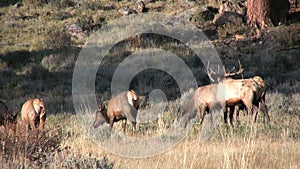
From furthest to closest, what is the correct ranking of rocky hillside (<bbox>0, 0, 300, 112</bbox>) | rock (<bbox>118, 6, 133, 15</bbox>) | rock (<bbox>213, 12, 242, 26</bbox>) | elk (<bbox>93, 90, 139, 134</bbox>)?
rock (<bbox>118, 6, 133, 15</bbox>)
rock (<bbox>213, 12, 242, 26</bbox>)
rocky hillside (<bbox>0, 0, 300, 112</bbox>)
elk (<bbox>93, 90, 139, 134</bbox>)

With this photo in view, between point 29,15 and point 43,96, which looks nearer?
point 43,96

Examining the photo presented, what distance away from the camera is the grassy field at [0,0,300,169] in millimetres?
6559

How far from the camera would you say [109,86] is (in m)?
19.5

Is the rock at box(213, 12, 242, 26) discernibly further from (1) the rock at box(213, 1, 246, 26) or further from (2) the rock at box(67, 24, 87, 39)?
(2) the rock at box(67, 24, 87, 39)

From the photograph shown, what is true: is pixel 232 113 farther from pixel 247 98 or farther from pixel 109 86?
pixel 109 86

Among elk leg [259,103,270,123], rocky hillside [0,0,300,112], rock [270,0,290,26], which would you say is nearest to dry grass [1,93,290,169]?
elk leg [259,103,270,123]

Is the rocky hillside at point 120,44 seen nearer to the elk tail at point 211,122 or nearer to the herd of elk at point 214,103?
the herd of elk at point 214,103

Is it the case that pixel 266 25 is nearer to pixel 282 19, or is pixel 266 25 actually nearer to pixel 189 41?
pixel 282 19

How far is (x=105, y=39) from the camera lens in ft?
92.8

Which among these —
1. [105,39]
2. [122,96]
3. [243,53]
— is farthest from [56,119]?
[105,39]

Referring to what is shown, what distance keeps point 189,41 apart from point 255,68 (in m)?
5.59

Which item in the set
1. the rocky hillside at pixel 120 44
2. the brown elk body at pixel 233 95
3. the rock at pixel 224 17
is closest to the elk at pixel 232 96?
the brown elk body at pixel 233 95

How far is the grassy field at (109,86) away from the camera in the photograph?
21.5 ft

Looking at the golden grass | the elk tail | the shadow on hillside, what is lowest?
the golden grass
